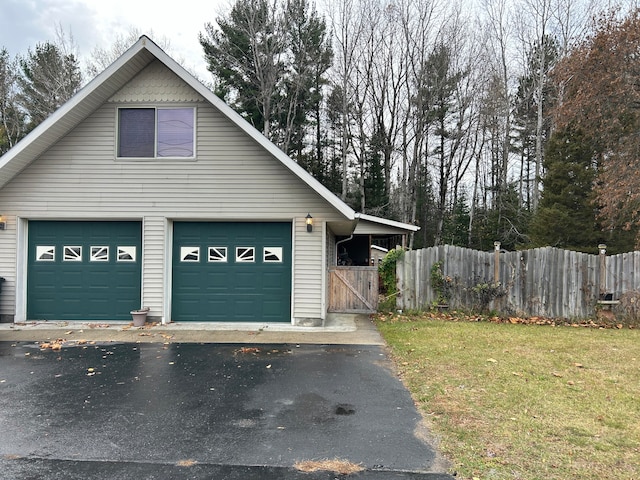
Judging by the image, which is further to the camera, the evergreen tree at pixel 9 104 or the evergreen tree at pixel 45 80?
the evergreen tree at pixel 9 104

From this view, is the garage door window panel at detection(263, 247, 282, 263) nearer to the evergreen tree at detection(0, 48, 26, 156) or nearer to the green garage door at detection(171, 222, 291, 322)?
the green garage door at detection(171, 222, 291, 322)

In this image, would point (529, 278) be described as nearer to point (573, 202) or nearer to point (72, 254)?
point (573, 202)

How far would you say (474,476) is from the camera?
3.05m

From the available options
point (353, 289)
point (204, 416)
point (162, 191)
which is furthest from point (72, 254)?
point (204, 416)

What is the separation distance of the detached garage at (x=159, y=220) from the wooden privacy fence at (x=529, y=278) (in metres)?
2.77

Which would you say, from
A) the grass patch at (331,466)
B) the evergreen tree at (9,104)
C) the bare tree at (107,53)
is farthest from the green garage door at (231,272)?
the evergreen tree at (9,104)

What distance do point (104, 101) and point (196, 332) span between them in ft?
17.6

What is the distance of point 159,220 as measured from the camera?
920cm

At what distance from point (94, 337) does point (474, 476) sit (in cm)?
722

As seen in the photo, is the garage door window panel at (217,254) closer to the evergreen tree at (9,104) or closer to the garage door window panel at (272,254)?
the garage door window panel at (272,254)

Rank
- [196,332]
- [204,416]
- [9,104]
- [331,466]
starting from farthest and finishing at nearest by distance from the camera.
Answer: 1. [9,104]
2. [196,332]
3. [204,416]
4. [331,466]

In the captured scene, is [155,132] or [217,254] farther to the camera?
[217,254]

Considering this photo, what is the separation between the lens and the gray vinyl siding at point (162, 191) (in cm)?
911

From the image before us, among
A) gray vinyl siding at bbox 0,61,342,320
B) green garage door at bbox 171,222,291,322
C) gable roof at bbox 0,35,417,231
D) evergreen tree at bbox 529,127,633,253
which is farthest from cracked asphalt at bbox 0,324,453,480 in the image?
evergreen tree at bbox 529,127,633,253
